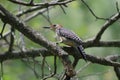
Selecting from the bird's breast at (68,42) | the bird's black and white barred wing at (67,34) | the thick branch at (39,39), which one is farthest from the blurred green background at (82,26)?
the thick branch at (39,39)

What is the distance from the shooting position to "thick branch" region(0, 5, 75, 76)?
2.90 meters

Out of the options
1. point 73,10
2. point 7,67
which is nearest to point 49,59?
point 7,67

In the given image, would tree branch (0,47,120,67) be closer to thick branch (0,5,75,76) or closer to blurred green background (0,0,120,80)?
thick branch (0,5,75,76)

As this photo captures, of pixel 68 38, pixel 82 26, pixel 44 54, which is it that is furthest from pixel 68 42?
pixel 82 26

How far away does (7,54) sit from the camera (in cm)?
419

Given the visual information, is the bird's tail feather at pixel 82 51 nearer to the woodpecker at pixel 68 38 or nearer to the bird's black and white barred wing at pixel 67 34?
the woodpecker at pixel 68 38

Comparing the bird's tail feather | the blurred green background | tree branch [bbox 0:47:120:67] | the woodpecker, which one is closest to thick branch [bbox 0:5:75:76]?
tree branch [bbox 0:47:120:67]

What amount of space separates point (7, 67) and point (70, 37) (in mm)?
2581

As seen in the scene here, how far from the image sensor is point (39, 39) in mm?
3344

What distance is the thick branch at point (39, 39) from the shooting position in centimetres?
290

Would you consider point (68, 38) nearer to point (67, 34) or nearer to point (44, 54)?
point (67, 34)

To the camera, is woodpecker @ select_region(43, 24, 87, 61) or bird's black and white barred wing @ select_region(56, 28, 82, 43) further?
bird's black and white barred wing @ select_region(56, 28, 82, 43)

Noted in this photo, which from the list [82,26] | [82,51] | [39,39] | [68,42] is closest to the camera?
[39,39]

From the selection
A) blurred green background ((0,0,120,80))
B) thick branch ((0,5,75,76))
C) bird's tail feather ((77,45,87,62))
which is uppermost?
thick branch ((0,5,75,76))
